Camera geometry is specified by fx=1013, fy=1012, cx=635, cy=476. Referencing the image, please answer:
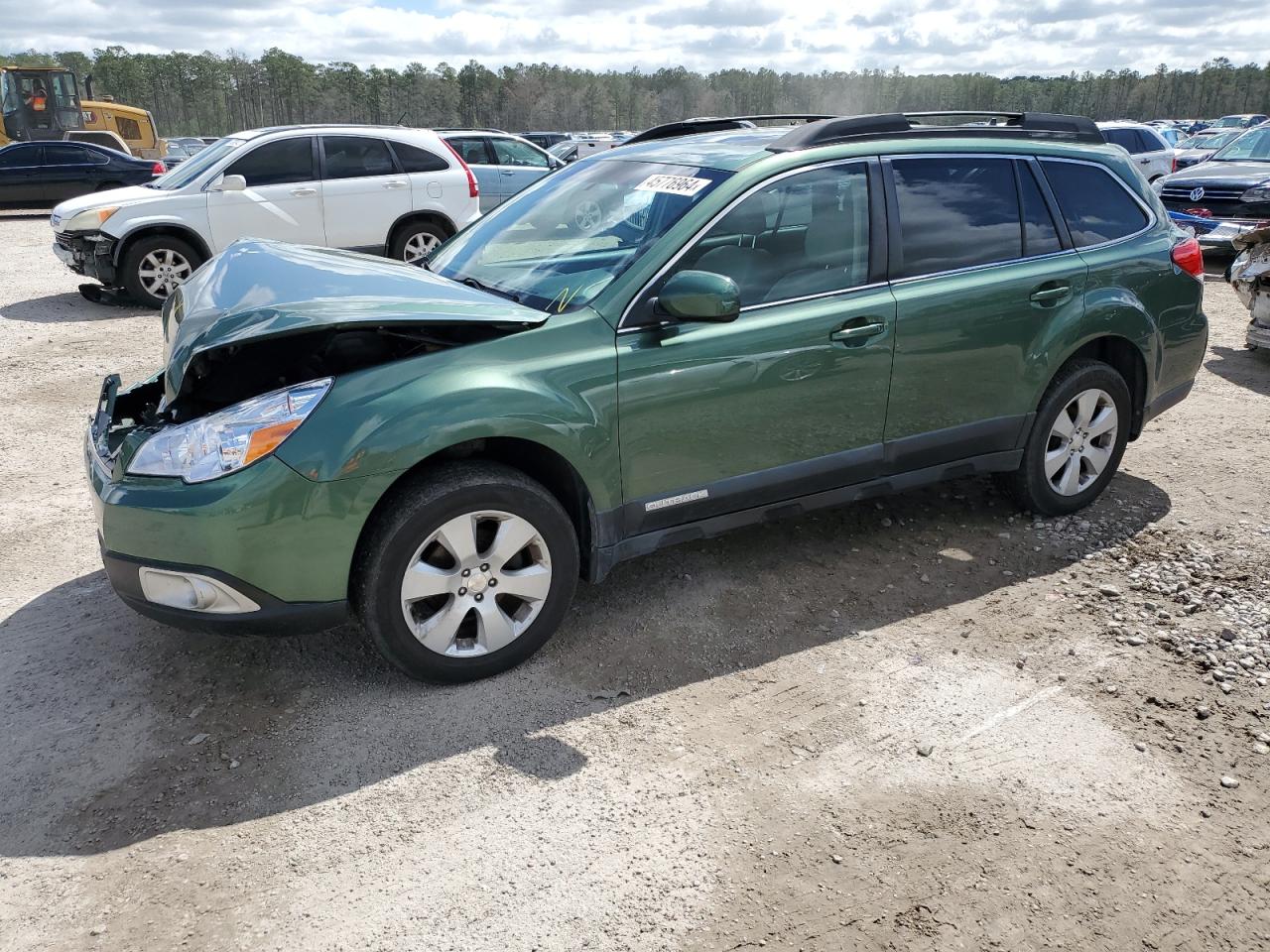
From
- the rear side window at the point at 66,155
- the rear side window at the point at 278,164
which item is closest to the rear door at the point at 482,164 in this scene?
the rear side window at the point at 278,164

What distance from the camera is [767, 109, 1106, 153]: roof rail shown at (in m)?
4.02

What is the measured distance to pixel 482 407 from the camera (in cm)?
325

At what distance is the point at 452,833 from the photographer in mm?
2818

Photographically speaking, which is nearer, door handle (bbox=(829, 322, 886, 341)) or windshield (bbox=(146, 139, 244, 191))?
door handle (bbox=(829, 322, 886, 341))

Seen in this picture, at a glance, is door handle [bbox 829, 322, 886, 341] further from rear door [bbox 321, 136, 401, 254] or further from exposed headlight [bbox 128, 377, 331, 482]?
rear door [bbox 321, 136, 401, 254]

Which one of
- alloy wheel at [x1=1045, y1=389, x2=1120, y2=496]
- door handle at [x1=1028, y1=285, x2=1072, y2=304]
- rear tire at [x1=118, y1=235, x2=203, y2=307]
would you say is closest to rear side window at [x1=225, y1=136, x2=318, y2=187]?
rear tire at [x1=118, y1=235, x2=203, y2=307]

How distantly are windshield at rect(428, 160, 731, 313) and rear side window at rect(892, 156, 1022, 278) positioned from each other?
0.87 meters

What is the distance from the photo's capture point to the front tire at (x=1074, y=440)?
4656 millimetres

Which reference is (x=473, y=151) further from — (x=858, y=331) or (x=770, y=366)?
(x=770, y=366)

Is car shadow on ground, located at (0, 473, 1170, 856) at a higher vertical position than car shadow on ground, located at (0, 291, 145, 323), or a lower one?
lower

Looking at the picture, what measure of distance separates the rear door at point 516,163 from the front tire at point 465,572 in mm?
11914

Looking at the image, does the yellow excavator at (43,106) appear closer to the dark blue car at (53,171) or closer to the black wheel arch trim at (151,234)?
the dark blue car at (53,171)

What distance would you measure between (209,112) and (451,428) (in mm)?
88057

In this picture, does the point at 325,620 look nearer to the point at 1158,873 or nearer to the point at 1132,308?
the point at 1158,873
